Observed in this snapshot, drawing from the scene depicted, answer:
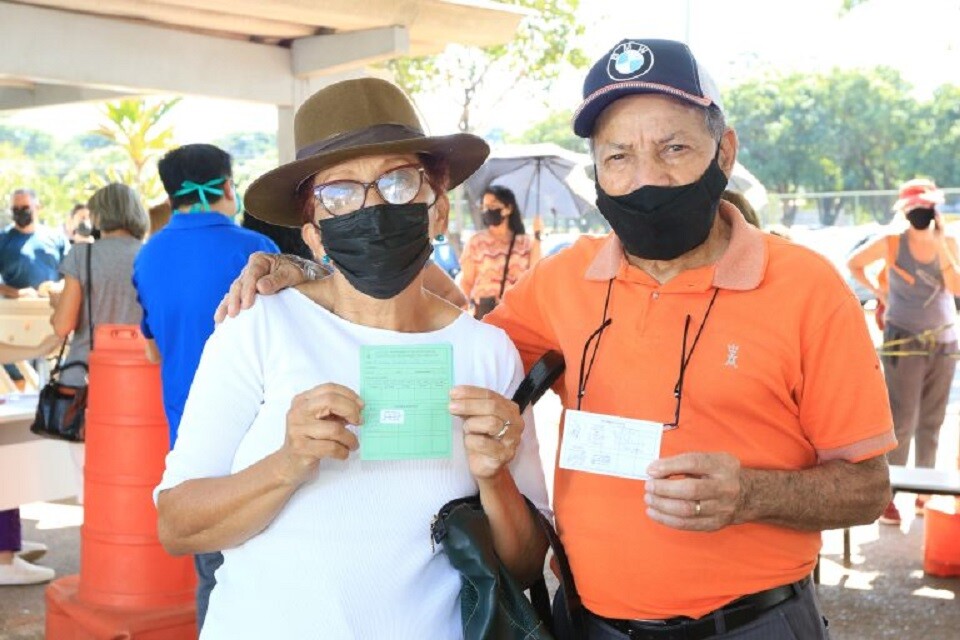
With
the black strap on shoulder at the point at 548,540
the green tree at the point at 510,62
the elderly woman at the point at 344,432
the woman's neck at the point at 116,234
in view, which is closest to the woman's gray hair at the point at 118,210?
the woman's neck at the point at 116,234

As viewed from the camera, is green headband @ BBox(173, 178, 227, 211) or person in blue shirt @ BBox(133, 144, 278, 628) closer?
person in blue shirt @ BBox(133, 144, 278, 628)

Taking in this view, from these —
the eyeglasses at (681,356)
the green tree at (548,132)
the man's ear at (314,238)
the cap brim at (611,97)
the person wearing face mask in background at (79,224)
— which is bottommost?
the eyeglasses at (681,356)

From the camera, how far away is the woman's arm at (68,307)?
612cm

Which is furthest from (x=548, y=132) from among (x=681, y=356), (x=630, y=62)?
(x=681, y=356)

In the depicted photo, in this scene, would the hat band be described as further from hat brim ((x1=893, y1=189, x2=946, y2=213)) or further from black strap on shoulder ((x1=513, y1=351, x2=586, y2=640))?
hat brim ((x1=893, y1=189, x2=946, y2=213))

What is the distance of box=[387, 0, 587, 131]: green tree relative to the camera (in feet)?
77.9

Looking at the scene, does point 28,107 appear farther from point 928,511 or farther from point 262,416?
point 262,416

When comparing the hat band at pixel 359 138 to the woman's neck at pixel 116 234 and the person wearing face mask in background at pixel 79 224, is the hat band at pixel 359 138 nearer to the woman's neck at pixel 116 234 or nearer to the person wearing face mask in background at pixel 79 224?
the woman's neck at pixel 116 234

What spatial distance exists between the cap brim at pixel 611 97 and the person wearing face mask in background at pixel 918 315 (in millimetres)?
5863

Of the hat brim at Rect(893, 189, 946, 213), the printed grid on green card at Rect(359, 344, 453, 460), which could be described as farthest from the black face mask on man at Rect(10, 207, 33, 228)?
the printed grid on green card at Rect(359, 344, 453, 460)

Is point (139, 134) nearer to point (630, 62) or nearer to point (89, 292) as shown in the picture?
point (89, 292)

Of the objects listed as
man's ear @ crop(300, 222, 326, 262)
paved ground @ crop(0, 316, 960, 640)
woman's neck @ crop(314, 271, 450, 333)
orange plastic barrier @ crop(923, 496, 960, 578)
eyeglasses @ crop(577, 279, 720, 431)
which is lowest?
paved ground @ crop(0, 316, 960, 640)

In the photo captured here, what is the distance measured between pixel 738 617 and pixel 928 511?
4.86m

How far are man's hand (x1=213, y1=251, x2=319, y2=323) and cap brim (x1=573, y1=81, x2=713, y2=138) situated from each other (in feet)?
2.03
